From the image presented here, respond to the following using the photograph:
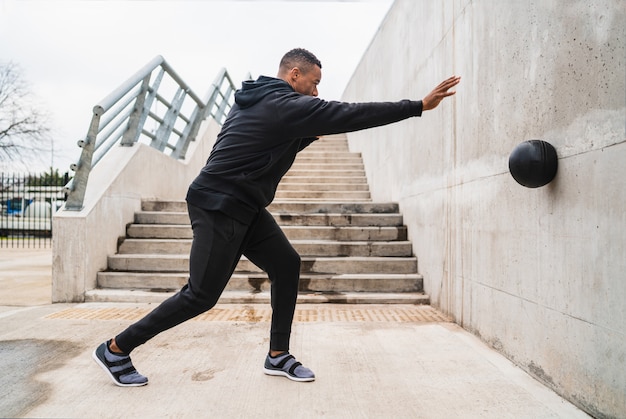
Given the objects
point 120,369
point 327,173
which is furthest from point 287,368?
point 327,173

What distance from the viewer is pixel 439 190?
457 centimetres

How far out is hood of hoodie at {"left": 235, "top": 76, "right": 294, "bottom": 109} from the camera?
250 cm

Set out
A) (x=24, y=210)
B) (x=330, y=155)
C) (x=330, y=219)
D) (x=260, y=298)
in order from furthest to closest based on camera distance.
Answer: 1. (x=24, y=210)
2. (x=330, y=155)
3. (x=330, y=219)
4. (x=260, y=298)

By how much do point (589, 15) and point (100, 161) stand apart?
18.4 feet

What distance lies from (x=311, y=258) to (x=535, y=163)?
3301 millimetres

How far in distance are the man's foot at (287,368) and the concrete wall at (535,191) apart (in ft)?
4.38

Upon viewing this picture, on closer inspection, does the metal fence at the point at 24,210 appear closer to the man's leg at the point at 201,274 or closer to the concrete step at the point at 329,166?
the concrete step at the point at 329,166

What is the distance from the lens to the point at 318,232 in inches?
231

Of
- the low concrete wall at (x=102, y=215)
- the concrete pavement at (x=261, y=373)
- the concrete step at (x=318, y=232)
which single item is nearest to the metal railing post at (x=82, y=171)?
the low concrete wall at (x=102, y=215)

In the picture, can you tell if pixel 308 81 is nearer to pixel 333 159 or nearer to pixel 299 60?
pixel 299 60

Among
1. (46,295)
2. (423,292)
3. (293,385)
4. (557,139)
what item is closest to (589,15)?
(557,139)

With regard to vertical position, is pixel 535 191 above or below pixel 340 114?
below

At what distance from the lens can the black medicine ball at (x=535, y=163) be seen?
2.46m

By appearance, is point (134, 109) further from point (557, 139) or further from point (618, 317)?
point (618, 317)
